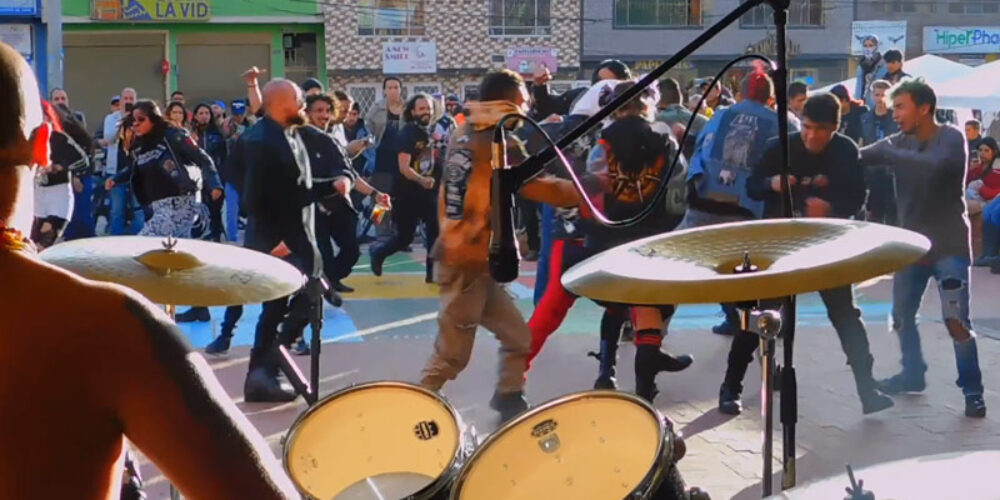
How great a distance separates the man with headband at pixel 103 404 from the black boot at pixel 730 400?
5.06 meters

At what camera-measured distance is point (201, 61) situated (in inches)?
1230

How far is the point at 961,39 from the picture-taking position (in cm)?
3631

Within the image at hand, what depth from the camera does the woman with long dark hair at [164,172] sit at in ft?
26.0

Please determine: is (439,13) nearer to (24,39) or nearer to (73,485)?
(24,39)

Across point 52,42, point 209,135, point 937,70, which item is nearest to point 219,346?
point 209,135

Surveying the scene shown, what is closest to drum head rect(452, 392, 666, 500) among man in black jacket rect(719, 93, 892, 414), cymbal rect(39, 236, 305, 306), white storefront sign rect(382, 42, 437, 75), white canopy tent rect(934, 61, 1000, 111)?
cymbal rect(39, 236, 305, 306)

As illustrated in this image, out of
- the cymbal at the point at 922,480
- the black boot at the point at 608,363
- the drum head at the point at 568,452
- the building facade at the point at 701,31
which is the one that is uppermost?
the building facade at the point at 701,31

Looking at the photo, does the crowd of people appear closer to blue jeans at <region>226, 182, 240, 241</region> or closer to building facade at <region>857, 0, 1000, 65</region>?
blue jeans at <region>226, 182, 240, 241</region>

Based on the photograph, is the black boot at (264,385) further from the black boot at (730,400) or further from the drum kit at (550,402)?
the drum kit at (550,402)

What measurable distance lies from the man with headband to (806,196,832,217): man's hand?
517 centimetres

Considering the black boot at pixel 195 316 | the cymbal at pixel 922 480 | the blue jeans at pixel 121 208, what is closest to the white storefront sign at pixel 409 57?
the blue jeans at pixel 121 208

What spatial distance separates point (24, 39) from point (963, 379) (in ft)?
59.7

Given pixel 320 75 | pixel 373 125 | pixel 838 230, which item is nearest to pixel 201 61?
pixel 320 75

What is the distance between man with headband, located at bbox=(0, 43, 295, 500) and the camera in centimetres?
139
